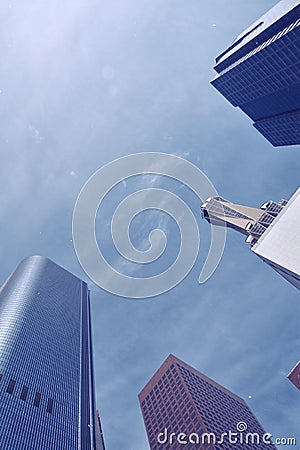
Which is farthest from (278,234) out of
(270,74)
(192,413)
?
(192,413)

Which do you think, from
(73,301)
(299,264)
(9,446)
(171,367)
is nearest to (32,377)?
(9,446)

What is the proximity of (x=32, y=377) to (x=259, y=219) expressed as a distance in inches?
3816

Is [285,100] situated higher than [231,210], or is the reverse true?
[285,100]

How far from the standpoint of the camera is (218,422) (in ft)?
371

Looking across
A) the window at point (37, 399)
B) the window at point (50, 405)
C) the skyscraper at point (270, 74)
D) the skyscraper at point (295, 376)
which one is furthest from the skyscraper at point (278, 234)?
the window at point (50, 405)

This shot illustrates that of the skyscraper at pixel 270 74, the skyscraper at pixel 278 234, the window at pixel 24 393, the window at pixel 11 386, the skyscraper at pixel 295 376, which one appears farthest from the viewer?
the skyscraper at pixel 270 74

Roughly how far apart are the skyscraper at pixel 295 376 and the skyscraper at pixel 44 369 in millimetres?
68769

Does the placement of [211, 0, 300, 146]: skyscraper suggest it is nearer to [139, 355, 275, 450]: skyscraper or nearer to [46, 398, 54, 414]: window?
[139, 355, 275, 450]: skyscraper

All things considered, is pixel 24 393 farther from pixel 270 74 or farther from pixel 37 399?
pixel 270 74

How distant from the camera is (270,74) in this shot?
351 ft

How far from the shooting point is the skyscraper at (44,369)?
86562mm

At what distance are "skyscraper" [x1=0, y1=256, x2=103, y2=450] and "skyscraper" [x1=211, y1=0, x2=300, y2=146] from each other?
130 meters

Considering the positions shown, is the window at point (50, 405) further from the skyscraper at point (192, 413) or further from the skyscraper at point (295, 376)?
the skyscraper at point (295, 376)

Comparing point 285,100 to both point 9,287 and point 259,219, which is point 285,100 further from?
point 9,287
